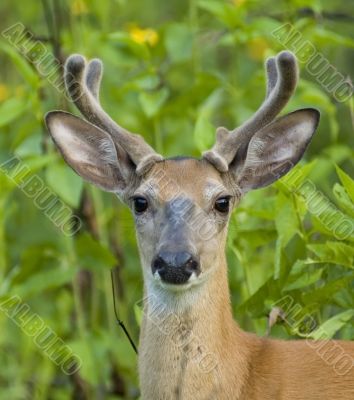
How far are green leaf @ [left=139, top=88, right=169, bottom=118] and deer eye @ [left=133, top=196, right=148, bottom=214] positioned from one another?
5.72ft

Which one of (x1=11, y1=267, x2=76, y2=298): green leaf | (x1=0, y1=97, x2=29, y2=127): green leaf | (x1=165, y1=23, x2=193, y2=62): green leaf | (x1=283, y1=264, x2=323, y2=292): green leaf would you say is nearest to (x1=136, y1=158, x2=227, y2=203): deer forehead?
(x1=283, y1=264, x2=323, y2=292): green leaf

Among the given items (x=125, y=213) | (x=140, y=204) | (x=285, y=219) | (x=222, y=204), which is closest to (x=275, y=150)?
(x=285, y=219)

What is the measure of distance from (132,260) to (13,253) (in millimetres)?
898

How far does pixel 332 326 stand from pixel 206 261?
28.0 inches

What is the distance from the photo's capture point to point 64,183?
7.41m

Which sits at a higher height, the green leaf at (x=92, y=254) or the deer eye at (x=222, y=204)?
the deer eye at (x=222, y=204)

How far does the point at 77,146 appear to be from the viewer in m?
6.34

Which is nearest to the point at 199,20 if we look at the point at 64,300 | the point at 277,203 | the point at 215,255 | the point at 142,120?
the point at 142,120

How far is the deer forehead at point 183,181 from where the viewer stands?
588 cm

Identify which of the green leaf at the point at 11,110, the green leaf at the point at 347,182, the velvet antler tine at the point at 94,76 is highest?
the velvet antler tine at the point at 94,76

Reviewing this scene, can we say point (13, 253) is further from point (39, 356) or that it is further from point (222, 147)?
point (222, 147)

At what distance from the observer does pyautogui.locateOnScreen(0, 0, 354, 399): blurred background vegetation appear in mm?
6625

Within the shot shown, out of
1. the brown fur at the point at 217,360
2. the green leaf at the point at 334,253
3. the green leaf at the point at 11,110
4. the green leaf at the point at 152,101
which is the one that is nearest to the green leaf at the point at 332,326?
the brown fur at the point at 217,360

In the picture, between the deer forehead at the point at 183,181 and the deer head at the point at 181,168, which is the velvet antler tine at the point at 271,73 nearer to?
the deer head at the point at 181,168
